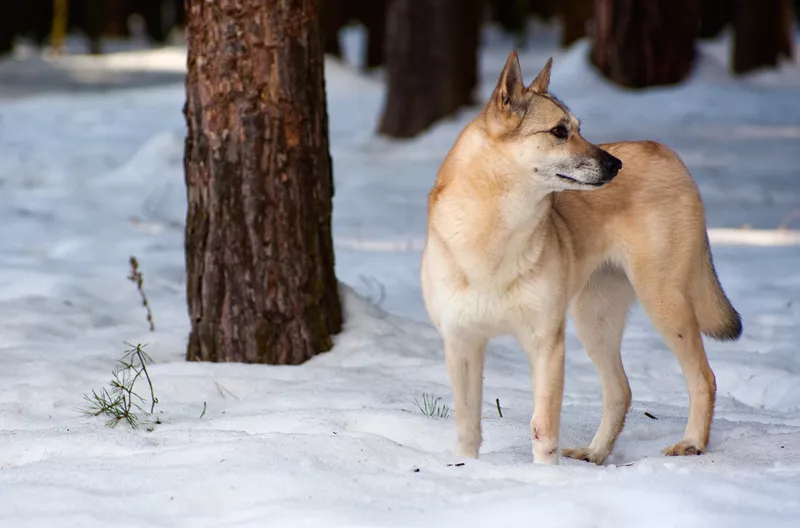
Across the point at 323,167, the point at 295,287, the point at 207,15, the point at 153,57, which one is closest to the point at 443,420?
the point at 295,287

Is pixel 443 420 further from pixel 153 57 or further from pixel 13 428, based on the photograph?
pixel 153 57

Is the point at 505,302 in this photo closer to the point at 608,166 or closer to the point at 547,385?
the point at 547,385

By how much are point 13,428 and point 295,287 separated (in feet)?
5.05

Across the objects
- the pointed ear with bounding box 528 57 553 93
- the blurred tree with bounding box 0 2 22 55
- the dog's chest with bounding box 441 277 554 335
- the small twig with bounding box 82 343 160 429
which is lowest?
the blurred tree with bounding box 0 2 22 55

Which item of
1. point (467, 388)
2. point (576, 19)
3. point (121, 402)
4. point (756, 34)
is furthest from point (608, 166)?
point (576, 19)

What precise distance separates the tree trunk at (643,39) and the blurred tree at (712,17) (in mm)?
16458

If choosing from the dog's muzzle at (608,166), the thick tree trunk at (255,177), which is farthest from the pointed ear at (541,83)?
the thick tree trunk at (255,177)

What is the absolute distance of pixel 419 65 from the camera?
43.9ft

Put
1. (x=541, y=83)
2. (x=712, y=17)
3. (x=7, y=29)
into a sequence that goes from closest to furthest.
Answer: (x=541, y=83) → (x=7, y=29) → (x=712, y=17)

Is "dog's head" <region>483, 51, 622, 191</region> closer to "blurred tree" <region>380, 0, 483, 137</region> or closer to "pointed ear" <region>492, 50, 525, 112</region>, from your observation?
"pointed ear" <region>492, 50, 525, 112</region>

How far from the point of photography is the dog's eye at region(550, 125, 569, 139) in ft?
13.9

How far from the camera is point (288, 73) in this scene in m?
5.46

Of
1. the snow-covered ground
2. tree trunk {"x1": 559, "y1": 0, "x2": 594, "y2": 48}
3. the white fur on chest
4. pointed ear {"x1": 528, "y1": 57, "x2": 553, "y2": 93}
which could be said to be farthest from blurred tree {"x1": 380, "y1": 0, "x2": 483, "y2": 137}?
the white fur on chest

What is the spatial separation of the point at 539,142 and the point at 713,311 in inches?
48.0
